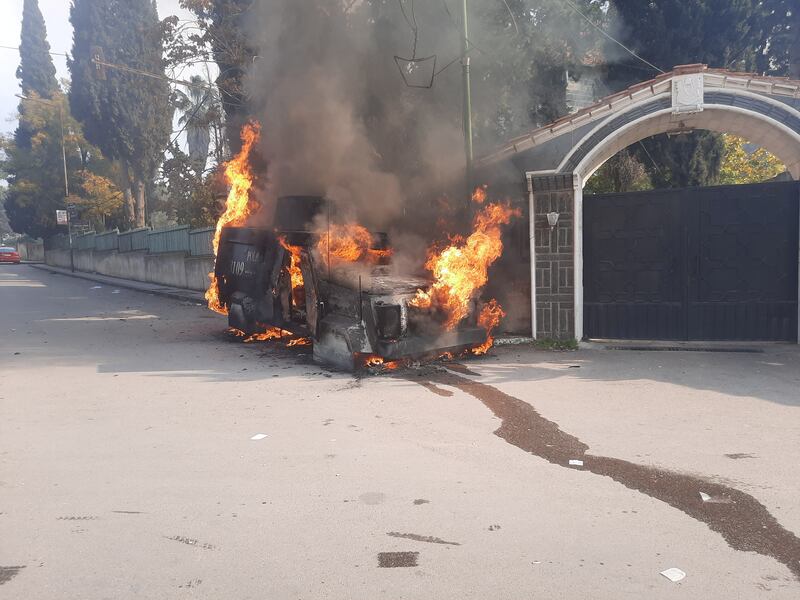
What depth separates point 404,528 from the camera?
11.6ft

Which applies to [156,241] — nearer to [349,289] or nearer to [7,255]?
[349,289]

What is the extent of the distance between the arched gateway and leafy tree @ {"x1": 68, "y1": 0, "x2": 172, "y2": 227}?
96.4 feet

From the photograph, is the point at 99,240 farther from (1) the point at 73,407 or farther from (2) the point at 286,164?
(1) the point at 73,407

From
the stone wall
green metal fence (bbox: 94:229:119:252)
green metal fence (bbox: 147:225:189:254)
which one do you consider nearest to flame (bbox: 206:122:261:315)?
the stone wall

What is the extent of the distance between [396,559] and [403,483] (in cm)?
104

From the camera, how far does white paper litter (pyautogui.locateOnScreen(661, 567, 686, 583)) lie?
2.96 metres

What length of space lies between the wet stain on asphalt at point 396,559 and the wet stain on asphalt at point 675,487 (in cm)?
176

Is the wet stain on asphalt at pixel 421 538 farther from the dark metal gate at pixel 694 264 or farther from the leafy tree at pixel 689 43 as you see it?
the leafy tree at pixel 689 43

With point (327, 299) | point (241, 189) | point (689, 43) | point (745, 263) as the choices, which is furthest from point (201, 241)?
point (745, 263)

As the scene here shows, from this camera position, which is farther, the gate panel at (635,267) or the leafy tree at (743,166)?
the leafy tree at (743,166)

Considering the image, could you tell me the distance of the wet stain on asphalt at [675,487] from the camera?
3328 millimetres

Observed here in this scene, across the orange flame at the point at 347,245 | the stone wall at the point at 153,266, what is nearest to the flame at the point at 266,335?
the orange flame at the point at 347,245

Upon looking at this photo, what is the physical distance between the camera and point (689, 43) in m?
15.7

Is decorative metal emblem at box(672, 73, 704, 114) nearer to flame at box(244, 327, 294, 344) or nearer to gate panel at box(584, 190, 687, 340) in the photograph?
gate panel at box(584, 190, 687, 340)
